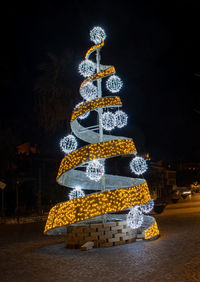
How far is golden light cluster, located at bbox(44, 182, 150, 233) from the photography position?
412 inches

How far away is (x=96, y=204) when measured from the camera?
34.6ft

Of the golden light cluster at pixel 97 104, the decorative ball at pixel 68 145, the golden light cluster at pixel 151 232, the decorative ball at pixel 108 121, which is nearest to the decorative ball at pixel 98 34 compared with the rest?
the golden light cluster at pixel 97 104

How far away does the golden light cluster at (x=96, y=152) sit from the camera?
11086mm

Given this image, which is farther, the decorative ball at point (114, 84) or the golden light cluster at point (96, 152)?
the decorative ball at point (114, 84)

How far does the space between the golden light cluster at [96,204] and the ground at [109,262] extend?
974 mm

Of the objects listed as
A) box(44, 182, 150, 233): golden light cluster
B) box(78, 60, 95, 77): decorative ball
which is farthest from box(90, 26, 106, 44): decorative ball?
box(44, 182, 150, 233): golden light cluster

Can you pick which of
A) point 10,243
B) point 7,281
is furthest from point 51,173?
point 7,281

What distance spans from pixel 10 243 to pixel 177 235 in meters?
5.97

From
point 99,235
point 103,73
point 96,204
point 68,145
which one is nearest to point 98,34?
point 103,73

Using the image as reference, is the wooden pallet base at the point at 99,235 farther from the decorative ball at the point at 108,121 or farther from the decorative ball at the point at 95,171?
the decorative ball at the point at 108,121

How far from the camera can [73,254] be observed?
978 cm

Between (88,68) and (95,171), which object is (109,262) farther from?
(88,68)

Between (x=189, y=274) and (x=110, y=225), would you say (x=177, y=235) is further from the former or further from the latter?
(x=189, y=274)

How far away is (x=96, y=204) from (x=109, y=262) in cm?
A: 247
